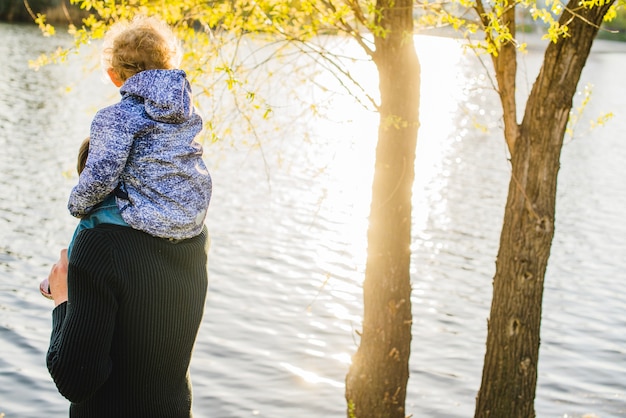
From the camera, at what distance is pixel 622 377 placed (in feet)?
30.1

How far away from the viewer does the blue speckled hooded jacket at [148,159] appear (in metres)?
1.86

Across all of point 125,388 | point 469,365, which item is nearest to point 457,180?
point 469,365

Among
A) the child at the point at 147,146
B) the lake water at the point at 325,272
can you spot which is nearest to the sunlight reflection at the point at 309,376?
the lake water at the point at 325,272

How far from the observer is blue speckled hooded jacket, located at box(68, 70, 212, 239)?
186 cm

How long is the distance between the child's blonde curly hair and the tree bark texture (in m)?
2.92

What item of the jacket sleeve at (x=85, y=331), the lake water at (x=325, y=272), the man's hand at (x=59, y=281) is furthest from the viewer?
the lake water at (x=325, y=272)

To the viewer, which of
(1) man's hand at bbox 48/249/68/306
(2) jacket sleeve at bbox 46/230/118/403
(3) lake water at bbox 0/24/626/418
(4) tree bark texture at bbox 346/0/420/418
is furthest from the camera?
(3) lake water at bbox 0/24/626/418

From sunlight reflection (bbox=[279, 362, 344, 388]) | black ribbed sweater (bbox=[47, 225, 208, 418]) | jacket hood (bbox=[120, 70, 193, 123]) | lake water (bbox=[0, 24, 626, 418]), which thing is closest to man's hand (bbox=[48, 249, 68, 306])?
black ribbed sweater (bbox=[47, 225, 208, 418])

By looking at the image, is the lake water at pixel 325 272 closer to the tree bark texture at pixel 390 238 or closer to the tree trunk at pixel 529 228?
the tree bark texture at pixel 390 238

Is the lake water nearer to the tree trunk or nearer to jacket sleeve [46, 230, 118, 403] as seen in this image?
the tree trunk

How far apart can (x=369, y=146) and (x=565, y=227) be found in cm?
699

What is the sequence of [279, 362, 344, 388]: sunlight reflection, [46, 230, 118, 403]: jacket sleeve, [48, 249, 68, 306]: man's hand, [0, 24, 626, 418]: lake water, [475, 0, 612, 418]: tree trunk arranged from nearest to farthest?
[46, 230, 118, 403]: jacket sleeve, [48, 249, 68, 306]: man's hand, [475, 0, 612, 418]: tree trunk, [0, 24, 626, 418]: lake water, [279, 362, 344, 388]: sunlight reflection

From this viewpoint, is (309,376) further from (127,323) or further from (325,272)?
(127,323)

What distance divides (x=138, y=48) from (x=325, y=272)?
9806mm
